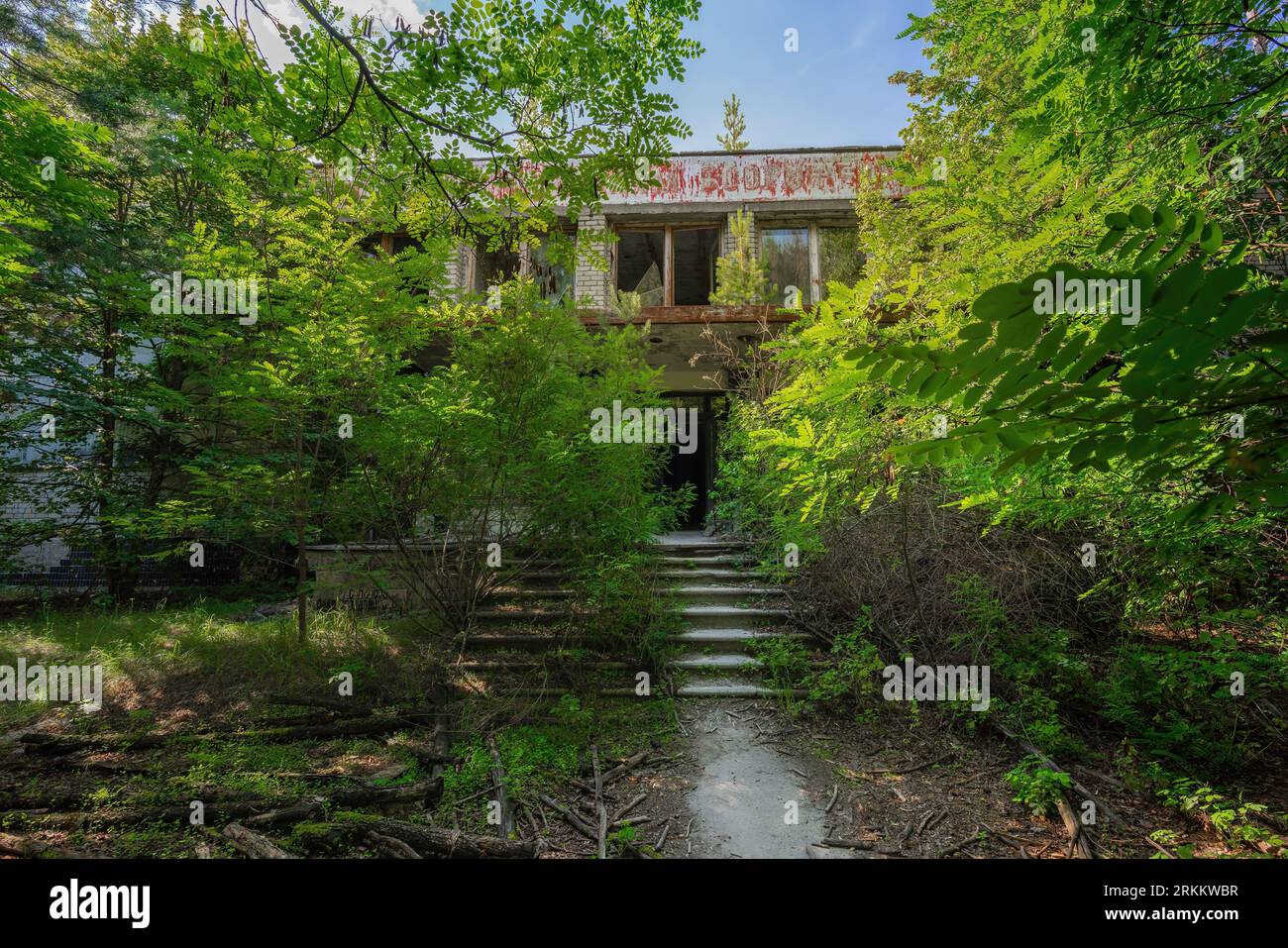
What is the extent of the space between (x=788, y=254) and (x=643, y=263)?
4.03m

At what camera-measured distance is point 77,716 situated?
15.6ft

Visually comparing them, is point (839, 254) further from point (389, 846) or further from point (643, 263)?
point (389, 846)

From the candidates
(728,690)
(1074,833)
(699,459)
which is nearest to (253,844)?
(728,690)

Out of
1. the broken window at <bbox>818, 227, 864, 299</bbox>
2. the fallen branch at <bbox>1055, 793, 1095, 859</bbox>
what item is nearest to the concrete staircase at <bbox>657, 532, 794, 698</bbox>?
the fallen branch at <bbox>1055, 793, 1095, 859</bbox>

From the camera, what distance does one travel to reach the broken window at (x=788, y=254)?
12656 millimetres

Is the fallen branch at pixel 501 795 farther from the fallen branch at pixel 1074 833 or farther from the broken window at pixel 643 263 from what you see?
the broken window at pixel 643 263

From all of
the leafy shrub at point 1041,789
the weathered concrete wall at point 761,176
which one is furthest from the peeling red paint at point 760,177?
the leafy shrub at point 1041,789

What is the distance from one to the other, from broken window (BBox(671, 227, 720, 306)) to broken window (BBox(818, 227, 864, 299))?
8.45 feet

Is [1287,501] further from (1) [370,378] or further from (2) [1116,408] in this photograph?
(1) [370,378]

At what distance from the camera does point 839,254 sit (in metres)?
12.6
